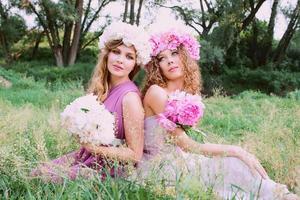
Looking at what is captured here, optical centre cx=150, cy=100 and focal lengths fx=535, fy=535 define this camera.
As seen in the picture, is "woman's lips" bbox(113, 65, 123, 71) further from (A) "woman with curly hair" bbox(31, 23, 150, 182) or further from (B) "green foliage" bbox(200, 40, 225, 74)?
(B) "green foliage" bbox(200, 40, 225, 74)

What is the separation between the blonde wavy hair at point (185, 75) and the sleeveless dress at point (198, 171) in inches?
13.4

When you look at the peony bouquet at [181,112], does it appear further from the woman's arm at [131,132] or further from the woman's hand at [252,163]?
the woman's hand at [252,163]

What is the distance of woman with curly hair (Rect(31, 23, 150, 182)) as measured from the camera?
330 centimetres

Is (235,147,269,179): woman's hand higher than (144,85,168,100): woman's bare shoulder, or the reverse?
(144,85,168,100): woman's bare shoulder

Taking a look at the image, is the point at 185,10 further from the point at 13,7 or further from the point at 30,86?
the point at 30,86

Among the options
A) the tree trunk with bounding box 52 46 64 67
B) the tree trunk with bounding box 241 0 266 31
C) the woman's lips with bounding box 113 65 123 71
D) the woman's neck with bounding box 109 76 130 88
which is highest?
the tree trunk with bounding box 241 0 266 31

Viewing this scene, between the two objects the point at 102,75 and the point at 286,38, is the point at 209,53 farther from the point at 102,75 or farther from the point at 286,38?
the point at 102,75

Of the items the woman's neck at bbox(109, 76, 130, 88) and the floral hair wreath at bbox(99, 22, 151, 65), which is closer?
the floral hair wreath at bbox(99, 22, 151, 65)

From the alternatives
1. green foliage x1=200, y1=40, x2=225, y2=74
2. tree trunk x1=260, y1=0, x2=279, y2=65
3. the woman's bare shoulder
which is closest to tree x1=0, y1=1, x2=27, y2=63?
green foliage x1=200, y1=40, x2=225, y2=74

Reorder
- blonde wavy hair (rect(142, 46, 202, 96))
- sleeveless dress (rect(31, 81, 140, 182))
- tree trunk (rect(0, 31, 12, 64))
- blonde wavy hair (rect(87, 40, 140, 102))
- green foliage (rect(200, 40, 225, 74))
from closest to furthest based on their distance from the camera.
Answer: sleeveless dress (rect(31, 81, 140, 182)) → blonde wavy hair (rect(87, 40, 140, 102)) → blonde wavy hair (rect(142, 46, 202, 96)) → green foliage (rect(200, 40, 225, 74)) → tree trunk (rect(0, 31, 12, 64))

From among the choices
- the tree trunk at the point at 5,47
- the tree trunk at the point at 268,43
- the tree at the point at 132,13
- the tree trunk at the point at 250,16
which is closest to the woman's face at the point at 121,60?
the tree at the point at 132,13

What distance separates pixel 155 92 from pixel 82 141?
2.13ft

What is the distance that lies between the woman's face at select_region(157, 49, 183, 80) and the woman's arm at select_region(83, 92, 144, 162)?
1.14 ft

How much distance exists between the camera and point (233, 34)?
22.9 meters
